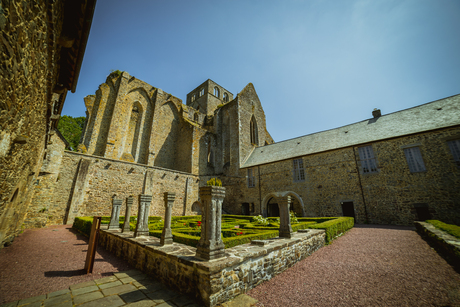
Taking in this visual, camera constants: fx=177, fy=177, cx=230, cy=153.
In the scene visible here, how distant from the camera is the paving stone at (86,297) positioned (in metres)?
3.00

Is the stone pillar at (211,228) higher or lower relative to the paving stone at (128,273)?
higher

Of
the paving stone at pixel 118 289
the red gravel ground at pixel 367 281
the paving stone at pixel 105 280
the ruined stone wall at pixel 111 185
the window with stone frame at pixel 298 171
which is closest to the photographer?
the red gravel ground at pixel 367 281

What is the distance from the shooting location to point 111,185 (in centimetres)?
1348

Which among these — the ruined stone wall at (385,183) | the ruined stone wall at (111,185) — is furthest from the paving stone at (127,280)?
the ruined stone wall at (385,183)

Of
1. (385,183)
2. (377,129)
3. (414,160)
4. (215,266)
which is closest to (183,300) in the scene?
(215,266)

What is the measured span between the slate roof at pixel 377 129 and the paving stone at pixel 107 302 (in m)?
15.5

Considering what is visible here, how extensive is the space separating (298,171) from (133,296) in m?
15.0

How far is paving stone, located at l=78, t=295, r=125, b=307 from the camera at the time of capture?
2.87m

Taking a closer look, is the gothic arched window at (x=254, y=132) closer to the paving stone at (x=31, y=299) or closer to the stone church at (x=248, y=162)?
the stone church at (x=248, y=162)

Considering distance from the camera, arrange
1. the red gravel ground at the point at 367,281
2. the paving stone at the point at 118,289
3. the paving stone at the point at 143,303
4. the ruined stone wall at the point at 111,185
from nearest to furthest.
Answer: the paving stone at the point at 143,303, the red gravel ground at the point at 367,281, the paving stone at the point at 118,289, the ruined stone wall at the point at 111,185

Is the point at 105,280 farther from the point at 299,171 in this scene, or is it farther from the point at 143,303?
the point at 299,171

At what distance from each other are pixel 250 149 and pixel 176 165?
9.60 m

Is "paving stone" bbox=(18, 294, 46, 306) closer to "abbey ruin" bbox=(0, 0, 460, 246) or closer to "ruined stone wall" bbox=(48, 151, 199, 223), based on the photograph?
"abbey ruin" bbox=(0, 0, 460, 246)

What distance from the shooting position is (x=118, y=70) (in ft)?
65.2
